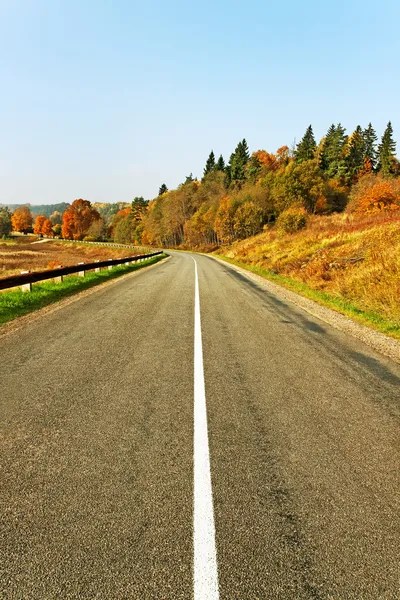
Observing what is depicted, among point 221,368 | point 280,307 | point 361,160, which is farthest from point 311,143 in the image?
point 221,368

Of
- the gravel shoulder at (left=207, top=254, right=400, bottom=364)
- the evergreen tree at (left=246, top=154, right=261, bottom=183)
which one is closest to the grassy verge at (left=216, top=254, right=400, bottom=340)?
the gravel shoulder at (left=207, top=254, right=400, bottom=364)

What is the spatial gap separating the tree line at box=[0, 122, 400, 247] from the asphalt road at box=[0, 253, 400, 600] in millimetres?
33539

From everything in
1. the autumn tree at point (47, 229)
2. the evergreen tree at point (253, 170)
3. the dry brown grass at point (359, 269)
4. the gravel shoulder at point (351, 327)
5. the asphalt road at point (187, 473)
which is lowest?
the asphalt road at point (187, 473)

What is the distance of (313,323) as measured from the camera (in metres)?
8.41

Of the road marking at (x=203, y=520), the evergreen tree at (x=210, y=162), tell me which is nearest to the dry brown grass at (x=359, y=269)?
the road marking at (x=203, y=520)

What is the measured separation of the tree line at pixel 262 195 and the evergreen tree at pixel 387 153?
0.24 meters

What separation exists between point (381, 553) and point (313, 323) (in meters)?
6.74

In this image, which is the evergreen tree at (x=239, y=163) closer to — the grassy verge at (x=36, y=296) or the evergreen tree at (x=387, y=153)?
the evergreen tree at (x=387, y=153)

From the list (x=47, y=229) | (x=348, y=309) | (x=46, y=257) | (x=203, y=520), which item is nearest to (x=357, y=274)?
(x=348, y=309)

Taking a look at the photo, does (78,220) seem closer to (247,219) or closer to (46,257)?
(46,257)

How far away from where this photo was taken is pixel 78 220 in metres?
114

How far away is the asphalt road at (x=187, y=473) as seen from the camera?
183 centimetres

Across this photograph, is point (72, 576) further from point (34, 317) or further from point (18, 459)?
point (34, 317)

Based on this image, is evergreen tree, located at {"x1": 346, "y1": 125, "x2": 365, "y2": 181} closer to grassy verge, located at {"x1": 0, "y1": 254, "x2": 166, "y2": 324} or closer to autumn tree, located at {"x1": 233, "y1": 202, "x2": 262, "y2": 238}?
autumn tree, located at {"x1": 233, "y1": 202, "x2": 262, "y2": 238}
